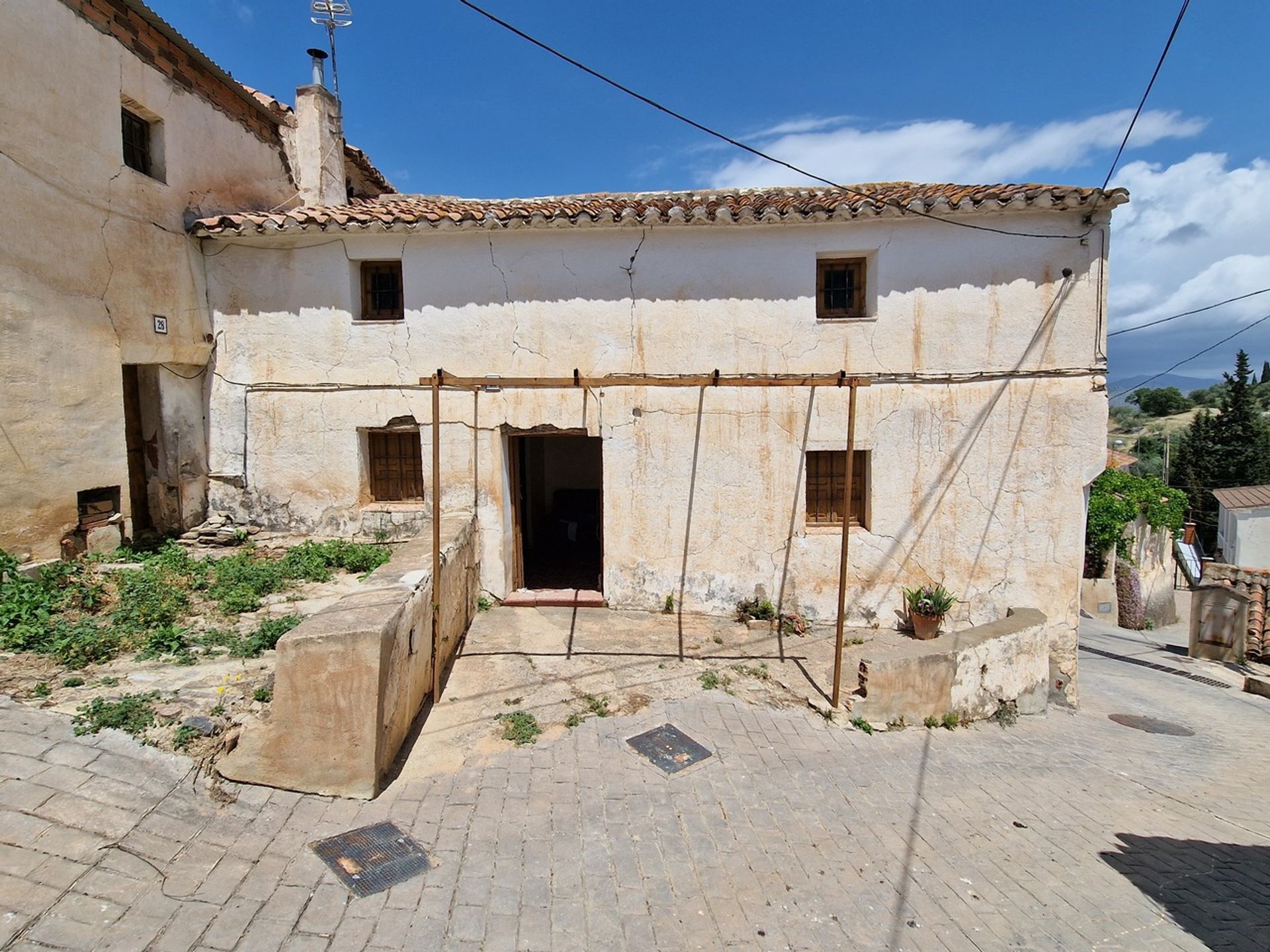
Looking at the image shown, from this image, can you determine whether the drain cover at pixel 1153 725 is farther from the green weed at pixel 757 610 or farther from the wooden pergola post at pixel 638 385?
the green weed at pixel 757 610

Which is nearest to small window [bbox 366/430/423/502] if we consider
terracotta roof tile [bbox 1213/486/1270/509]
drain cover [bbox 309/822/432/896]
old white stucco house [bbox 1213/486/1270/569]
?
drain cover [bbox 309/822/432/896]

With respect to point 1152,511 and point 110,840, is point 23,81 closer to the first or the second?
point 110,840

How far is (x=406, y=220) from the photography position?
27.0 ft

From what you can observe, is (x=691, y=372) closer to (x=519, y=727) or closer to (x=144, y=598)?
(x=519, y=727)

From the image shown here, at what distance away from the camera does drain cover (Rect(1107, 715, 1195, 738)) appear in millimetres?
9055

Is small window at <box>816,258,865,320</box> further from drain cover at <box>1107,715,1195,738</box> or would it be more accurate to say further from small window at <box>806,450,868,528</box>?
drain cover at <box>1107,715,1195,738</box>

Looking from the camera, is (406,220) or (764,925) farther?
(406,220)

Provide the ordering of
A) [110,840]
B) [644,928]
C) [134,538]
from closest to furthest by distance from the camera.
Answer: [110,840] < [644,928] < [134,538]

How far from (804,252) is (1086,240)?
367 cm

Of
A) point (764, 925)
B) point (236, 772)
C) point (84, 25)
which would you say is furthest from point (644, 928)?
point (84, 25)

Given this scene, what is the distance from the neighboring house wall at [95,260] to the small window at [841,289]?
8738 millimetres

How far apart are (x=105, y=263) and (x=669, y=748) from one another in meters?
8.47

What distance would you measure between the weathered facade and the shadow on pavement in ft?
35.3

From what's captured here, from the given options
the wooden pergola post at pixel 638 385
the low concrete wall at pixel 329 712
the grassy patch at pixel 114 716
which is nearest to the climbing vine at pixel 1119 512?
the wooden pergola post at pixel 638 385
